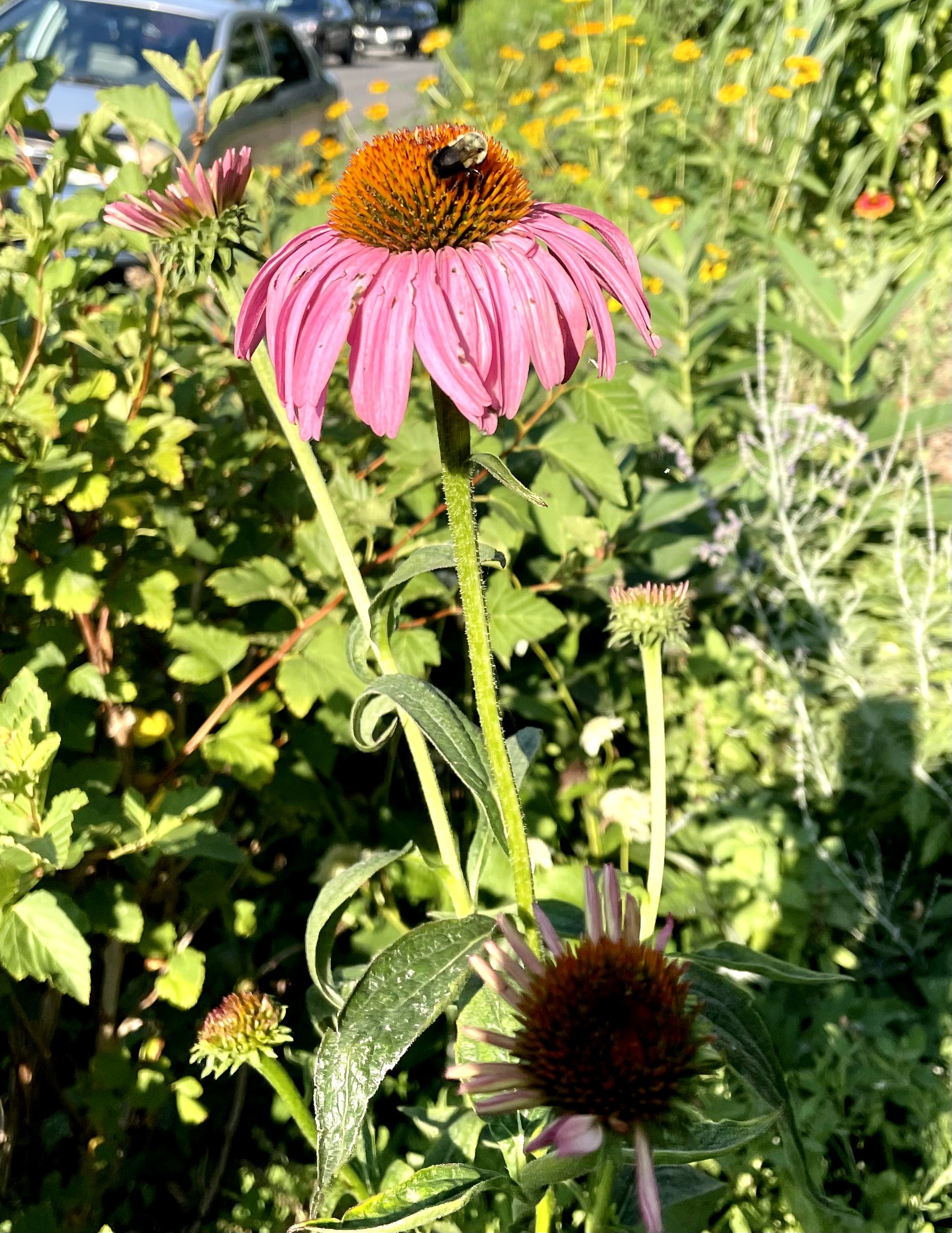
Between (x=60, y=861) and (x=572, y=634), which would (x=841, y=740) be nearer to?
(x=572, y=634)

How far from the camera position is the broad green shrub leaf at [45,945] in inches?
33.5

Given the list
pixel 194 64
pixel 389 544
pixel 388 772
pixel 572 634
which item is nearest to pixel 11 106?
pixel 194 64

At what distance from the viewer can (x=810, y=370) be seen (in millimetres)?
2672

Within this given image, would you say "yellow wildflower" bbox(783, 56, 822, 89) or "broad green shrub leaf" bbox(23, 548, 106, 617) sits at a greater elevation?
"yellow wildflower" bbox(783, 56, 822, 89)

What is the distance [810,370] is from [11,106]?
2.11 m

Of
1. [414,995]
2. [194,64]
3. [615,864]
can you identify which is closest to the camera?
[414,995]

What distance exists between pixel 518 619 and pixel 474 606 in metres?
0.70

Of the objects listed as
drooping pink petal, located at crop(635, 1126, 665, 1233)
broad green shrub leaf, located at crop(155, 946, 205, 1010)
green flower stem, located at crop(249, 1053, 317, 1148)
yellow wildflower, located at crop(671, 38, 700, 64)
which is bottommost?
broad green shrub leaf, located at crop(155, 946, 205, 1010)

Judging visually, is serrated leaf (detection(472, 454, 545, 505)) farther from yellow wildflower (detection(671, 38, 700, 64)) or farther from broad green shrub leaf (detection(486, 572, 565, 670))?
yellow wildflower (detection(671, 38, 700, 64))

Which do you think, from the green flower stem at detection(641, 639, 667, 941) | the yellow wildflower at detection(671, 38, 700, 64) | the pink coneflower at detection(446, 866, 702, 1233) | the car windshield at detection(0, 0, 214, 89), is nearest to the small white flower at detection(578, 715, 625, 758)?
the green flower stem at detection(641, 639, 667, 941)

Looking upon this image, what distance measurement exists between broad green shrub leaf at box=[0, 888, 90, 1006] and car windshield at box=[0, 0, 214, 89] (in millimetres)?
4760

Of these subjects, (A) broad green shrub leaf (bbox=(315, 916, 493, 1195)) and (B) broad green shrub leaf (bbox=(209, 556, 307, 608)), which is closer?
(A) broad green shrub leaf (bbox=(315, 916, 493, 1195))

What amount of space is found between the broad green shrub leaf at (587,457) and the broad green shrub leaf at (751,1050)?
0.76m

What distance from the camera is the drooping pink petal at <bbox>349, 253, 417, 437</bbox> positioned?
2.16 ft
